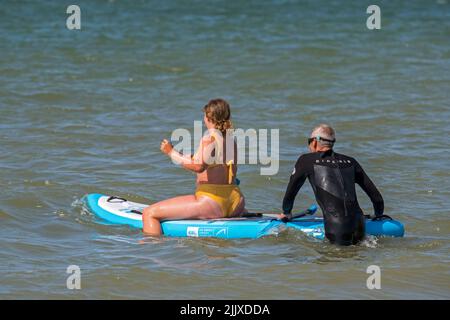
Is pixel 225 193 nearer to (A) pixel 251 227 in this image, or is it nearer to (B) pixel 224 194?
(B) pixel 224 194

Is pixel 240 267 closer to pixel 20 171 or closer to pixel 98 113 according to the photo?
pixel 20 171

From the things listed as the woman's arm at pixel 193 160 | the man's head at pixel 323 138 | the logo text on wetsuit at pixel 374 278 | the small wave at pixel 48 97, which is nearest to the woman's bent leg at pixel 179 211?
the woman's arm at pixel 193 160

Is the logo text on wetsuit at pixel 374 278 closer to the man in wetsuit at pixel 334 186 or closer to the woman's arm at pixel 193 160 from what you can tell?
the man in wetsuit at pixel 334 186

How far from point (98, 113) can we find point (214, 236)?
17.6 feet

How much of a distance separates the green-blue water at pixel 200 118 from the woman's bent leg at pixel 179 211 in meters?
0.15

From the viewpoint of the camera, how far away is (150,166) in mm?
9977

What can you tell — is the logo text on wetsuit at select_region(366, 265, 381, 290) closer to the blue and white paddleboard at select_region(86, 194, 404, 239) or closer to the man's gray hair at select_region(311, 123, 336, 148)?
the blue and white paddleboard at select_region(86, 194, 404, 239)

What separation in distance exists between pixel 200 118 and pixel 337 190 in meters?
5.41

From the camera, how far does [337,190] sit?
695 cm

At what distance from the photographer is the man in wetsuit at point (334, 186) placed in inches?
274

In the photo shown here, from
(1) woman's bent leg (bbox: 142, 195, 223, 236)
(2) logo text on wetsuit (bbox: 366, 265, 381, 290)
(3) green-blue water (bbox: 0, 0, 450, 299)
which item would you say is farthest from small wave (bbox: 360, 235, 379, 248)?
(1) woman's bent leg (bbox: 142, 195, 223, 236)

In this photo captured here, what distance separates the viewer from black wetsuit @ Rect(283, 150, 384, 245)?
6953mm

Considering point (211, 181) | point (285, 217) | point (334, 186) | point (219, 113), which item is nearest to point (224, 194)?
point (211, 181)
